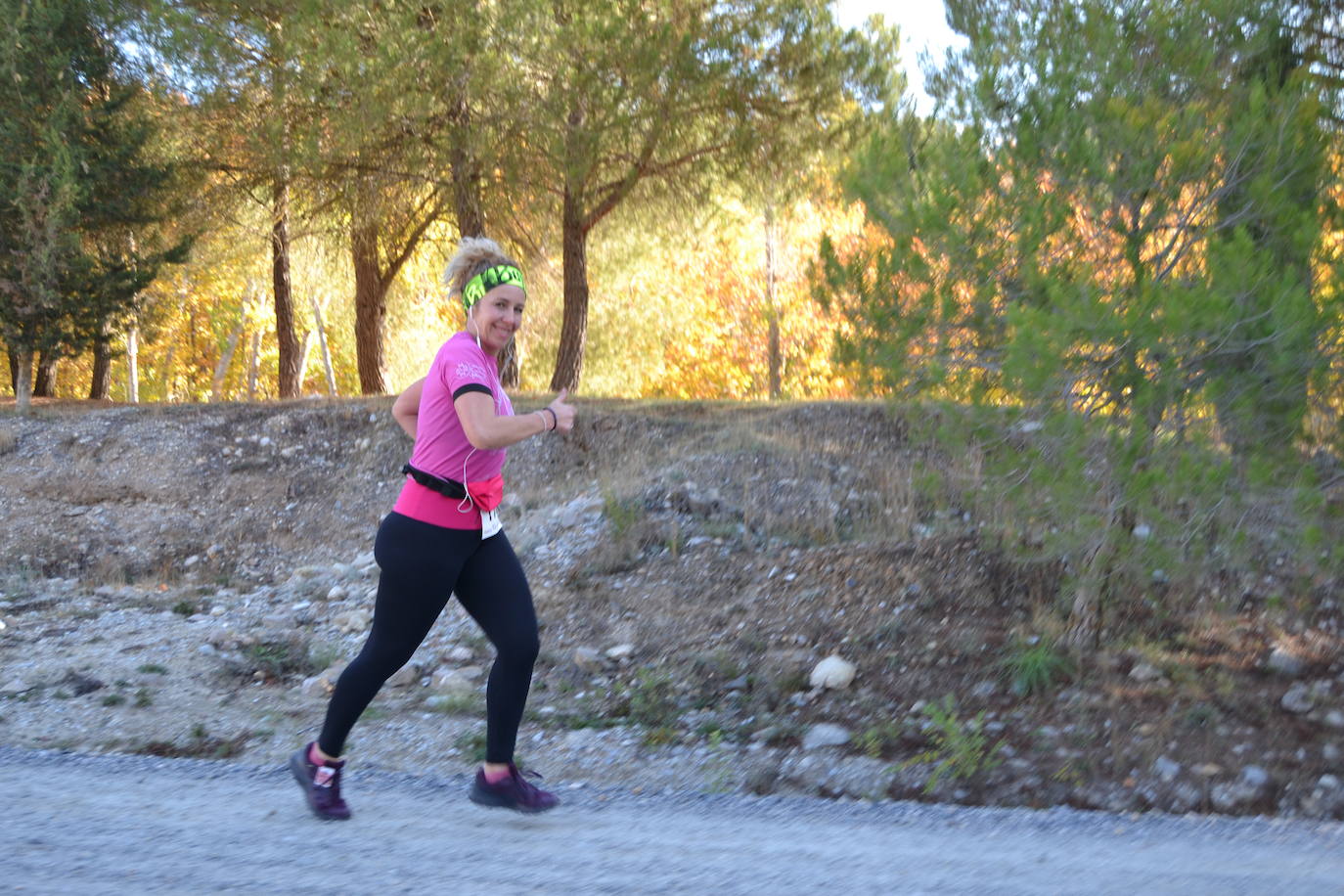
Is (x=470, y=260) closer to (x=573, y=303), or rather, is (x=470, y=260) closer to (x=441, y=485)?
(x=441, y=485)

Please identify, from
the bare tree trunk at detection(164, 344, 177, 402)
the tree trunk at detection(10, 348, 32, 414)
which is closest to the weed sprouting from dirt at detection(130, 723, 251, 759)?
the tree trunk at detection(10, 348, 32, 414)

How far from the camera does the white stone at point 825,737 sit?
4.95 m

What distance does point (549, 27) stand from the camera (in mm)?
12641

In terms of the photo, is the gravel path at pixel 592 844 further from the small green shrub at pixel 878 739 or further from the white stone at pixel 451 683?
the white stone at pixel 451 683

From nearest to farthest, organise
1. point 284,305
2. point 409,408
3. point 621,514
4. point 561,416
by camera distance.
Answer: point 561,416, point 409,408, point 621,514, point 284,305

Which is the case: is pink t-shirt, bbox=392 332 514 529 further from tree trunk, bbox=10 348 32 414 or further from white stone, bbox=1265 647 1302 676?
tree trunk, bbox=10 348 32 414

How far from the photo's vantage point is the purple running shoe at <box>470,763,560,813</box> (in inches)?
150

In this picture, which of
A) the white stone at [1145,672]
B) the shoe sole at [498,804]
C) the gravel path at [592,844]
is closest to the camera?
the gravel path at [592,844]

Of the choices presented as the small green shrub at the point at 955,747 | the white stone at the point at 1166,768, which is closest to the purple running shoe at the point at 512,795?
the small green shrub at the point at 955,747

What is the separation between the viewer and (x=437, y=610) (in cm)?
377

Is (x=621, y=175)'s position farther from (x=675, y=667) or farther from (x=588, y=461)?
(x=675, y=667)

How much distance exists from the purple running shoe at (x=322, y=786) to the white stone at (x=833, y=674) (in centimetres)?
251

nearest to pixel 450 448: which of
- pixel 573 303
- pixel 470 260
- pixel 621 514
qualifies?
pixel 470 260

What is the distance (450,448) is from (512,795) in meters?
1.20
